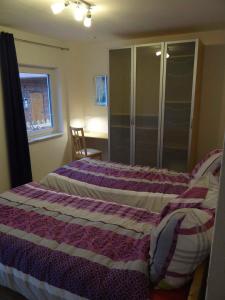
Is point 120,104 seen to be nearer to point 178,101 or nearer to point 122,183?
point 178,101

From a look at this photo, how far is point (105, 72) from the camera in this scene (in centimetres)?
430

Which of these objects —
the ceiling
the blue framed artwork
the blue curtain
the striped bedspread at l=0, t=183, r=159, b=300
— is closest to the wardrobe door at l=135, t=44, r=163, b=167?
the ceiling

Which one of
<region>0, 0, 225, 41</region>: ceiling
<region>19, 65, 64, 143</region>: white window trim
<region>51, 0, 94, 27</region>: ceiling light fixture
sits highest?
<region>0, 0, 225, 41</region>: ceiling

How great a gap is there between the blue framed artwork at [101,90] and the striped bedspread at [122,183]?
1.87m

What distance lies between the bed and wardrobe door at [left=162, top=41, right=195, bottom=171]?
65.7 inches

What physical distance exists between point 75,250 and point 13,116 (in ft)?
7.75

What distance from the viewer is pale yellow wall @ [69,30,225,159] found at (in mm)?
3504

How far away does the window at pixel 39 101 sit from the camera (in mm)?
3684

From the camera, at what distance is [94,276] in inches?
48.1

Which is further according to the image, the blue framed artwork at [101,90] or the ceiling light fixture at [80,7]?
the blue framed artwork at [101,90]

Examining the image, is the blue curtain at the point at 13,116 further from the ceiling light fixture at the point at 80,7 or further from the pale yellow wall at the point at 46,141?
the ceiling light fixture at the point at 80,7

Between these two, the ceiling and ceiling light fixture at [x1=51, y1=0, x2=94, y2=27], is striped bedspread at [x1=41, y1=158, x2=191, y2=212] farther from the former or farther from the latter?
the ceiling

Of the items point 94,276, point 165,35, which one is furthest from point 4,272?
point 165,35


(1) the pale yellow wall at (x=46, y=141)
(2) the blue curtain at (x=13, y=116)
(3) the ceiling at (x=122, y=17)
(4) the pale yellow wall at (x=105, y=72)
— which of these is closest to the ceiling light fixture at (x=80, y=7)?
(3) the ceiling at (x=122, y=17)
